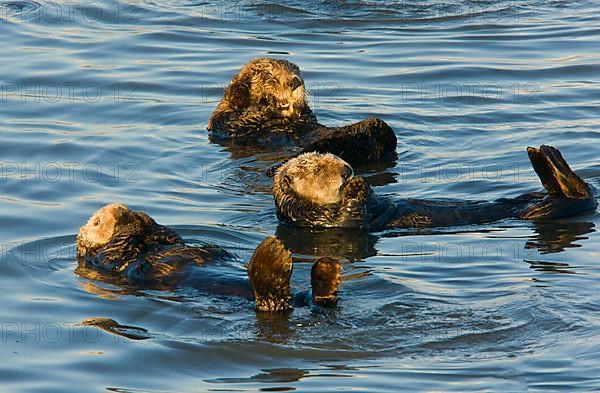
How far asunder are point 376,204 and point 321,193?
14.3 inches

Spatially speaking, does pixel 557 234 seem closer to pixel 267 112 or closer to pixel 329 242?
pixel 329 242

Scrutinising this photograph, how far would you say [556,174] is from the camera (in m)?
8.21

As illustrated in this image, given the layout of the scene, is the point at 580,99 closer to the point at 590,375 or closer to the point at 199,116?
the point at 199,116

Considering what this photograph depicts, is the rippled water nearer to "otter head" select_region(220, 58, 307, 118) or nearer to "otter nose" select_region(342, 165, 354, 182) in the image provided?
"otter nose" select_region(342, 165, 354, 182)

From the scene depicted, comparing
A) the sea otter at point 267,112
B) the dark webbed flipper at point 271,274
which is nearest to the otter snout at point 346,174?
the sea otter at point 267,112

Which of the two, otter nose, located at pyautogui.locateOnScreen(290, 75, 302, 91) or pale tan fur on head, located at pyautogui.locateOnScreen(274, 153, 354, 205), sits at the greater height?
otter nose, located at pyautogui.locateOnScreen(290, 75, 302, 91)

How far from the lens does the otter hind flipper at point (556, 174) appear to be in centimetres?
820

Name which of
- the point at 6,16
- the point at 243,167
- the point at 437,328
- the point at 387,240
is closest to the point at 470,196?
the point at 387,240

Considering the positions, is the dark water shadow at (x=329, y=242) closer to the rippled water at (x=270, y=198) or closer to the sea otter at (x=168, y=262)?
the rippled water at (x=270, y=198)

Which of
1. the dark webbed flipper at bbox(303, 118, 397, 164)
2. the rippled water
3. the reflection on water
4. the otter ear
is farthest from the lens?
the otter ear

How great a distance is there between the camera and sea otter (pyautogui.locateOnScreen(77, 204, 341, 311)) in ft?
20.6

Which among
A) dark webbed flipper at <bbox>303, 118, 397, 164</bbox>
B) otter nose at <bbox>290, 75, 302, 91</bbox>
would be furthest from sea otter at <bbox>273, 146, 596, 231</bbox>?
otter nose at <bbox>290, 75, 302, 91</bbox>

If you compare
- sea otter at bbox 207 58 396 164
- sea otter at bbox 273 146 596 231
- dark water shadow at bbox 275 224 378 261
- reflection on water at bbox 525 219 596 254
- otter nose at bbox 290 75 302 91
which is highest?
otter nose at bbox 290 75 302 91

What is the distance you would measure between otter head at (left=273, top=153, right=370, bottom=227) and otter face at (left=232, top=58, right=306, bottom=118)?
7.46ft
